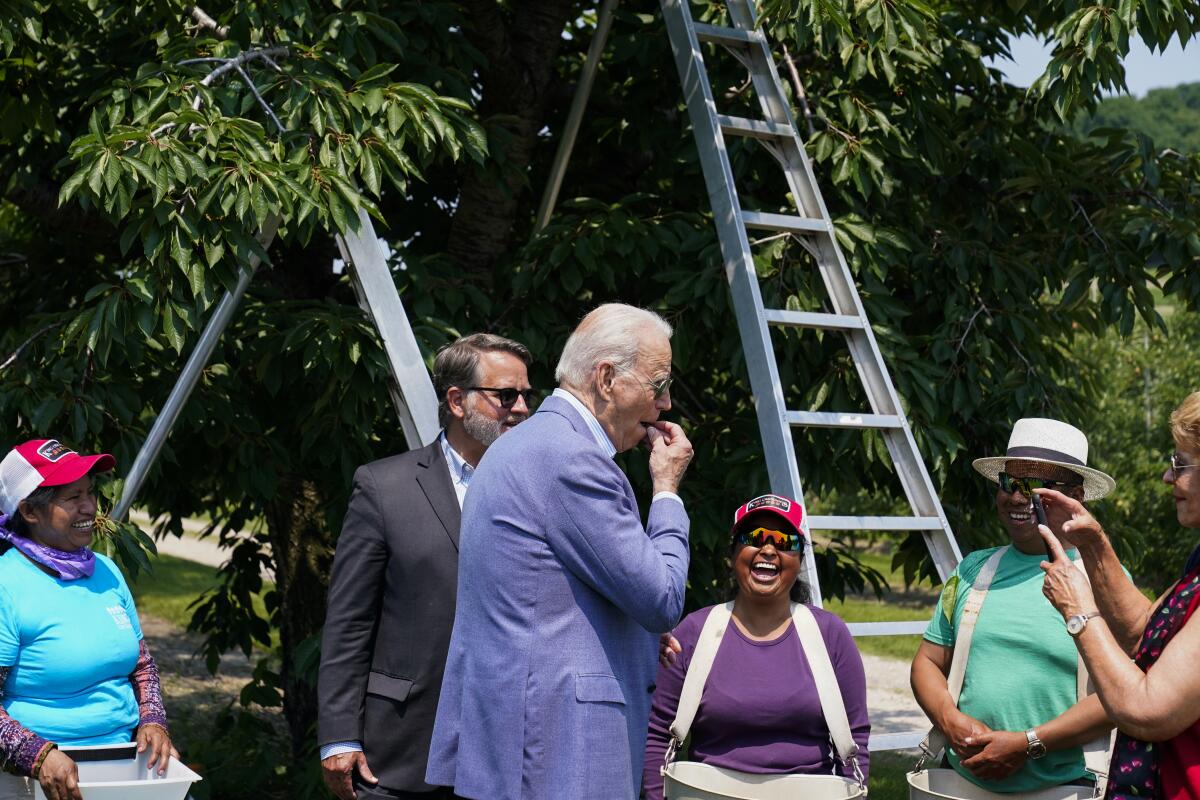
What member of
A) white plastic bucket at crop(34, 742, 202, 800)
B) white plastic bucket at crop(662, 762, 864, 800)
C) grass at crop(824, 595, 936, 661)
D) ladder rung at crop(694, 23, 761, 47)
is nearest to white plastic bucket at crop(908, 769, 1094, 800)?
white plastic bucket at crop(662, 762, 864, 800)

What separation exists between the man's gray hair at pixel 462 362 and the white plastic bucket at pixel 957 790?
1.66 meters

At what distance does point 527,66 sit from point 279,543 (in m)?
2.80

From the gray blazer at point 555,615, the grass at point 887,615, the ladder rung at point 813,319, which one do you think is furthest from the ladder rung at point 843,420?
the grass at point 887,615

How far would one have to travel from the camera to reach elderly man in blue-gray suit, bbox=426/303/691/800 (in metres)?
2.74

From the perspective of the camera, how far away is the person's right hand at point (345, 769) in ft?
11.2

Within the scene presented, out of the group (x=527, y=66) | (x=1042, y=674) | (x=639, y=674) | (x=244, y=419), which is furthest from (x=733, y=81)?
(x=639, y=674)

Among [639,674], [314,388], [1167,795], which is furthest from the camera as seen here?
[314,388]

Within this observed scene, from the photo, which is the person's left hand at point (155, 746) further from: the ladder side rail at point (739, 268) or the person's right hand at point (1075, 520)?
the person's right hand at point (1075, 520)

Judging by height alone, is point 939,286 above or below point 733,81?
below

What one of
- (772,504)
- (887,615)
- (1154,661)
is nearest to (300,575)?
(772,504)

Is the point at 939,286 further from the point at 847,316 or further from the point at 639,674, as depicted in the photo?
the point at 639,674

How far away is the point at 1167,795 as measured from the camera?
2.66 metres

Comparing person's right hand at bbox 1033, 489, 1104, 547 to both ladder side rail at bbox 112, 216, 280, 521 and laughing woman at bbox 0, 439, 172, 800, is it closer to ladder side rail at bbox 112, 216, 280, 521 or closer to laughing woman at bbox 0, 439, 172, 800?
laughing woman at bbox 0, 439, 172, 800

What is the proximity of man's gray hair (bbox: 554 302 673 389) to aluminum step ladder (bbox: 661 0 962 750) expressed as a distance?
1830mm
